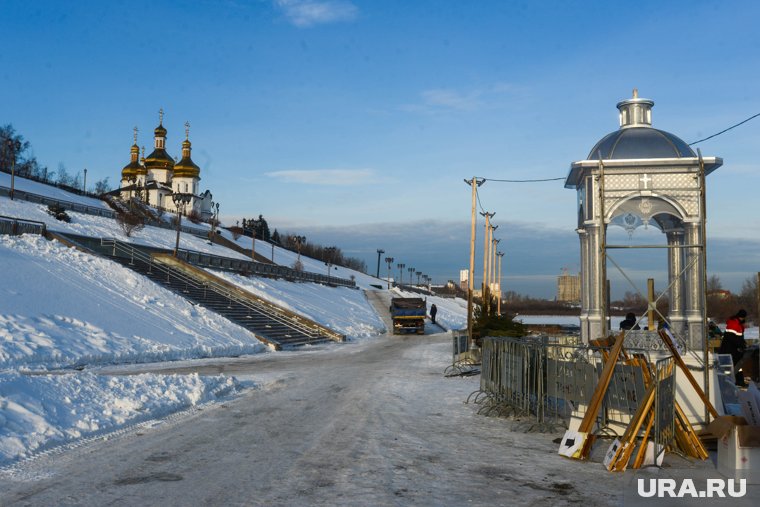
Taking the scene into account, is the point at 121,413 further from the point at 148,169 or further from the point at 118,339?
the point at 148,169

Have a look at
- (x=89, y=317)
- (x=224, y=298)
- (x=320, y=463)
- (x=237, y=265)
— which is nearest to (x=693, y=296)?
(x=320, y=463)

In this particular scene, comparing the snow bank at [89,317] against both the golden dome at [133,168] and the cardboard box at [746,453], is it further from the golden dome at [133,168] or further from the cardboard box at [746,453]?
the golden dome at [133,168]

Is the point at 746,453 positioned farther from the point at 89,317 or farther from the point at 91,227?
the point at 91,227

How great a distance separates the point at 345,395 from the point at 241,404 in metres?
2.47

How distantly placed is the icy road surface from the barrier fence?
24.5 inches

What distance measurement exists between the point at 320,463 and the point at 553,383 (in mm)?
4401

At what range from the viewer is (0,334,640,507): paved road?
22.8ft

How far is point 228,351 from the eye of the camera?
25.0m

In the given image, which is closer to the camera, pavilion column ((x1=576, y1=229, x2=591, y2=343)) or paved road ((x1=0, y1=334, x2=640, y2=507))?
paved road ((x1=0, y1=334, x2=640, y2=507))

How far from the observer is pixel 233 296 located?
3662 cm

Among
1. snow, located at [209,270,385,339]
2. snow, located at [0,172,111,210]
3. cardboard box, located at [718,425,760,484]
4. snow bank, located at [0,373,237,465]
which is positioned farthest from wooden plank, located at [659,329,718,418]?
A: snow, located at [0,172,111,210]

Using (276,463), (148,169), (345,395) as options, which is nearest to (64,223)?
(345,395)

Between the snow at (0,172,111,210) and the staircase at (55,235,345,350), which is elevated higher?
the snow at (0,172,111,210)

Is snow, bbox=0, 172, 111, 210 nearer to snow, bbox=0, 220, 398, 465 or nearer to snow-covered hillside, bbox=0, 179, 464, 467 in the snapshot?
snow-covered hillside, bbox=0, 179, 464, 467
